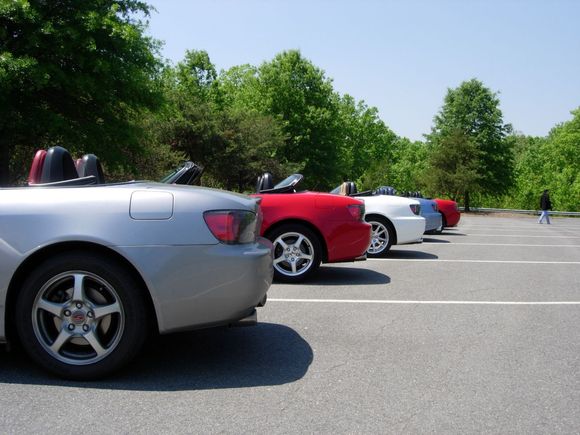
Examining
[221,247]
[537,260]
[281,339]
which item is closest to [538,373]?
[281,339]

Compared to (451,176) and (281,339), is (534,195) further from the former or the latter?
(281,339)

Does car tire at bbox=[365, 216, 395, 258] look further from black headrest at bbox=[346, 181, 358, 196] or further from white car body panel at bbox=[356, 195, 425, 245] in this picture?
black headrest at bbox=[346, 181, 358, 196]

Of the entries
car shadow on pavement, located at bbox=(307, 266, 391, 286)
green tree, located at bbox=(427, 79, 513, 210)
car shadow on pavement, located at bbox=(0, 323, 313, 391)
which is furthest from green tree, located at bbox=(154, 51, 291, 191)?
car shadow on pavement, located at bbox=(0, 323, 313, 391)

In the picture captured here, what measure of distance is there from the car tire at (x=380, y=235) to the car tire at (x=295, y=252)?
3299 mm

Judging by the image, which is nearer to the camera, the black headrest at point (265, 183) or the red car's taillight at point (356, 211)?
the red car's taillight at point (356, 211)

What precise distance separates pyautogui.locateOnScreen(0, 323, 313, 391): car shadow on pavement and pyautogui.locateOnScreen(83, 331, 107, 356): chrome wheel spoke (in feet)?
0.61

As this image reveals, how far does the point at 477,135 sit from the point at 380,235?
49.0 m

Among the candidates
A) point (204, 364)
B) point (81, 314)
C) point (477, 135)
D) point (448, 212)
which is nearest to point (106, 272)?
point (81, 314)

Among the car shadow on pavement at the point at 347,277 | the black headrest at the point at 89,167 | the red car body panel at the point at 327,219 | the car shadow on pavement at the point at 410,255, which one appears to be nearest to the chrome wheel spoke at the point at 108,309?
the black headrest at the point at 89,167

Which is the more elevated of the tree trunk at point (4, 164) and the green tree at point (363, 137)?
the green tree at point (363, 137)

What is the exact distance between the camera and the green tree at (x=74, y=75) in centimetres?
1739

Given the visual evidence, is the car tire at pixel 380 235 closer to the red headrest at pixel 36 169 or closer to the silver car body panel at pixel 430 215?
the silver car body panel at pixel 430 215

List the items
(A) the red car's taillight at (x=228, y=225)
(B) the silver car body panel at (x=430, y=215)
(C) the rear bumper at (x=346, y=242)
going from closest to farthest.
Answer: (A) the red car's taillight at (x=228, y=225) < (C) the rear bumper at (x=346, y=242) < (B) the silver car body panel at (x=430, y=215)

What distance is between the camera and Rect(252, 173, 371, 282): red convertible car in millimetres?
7414
